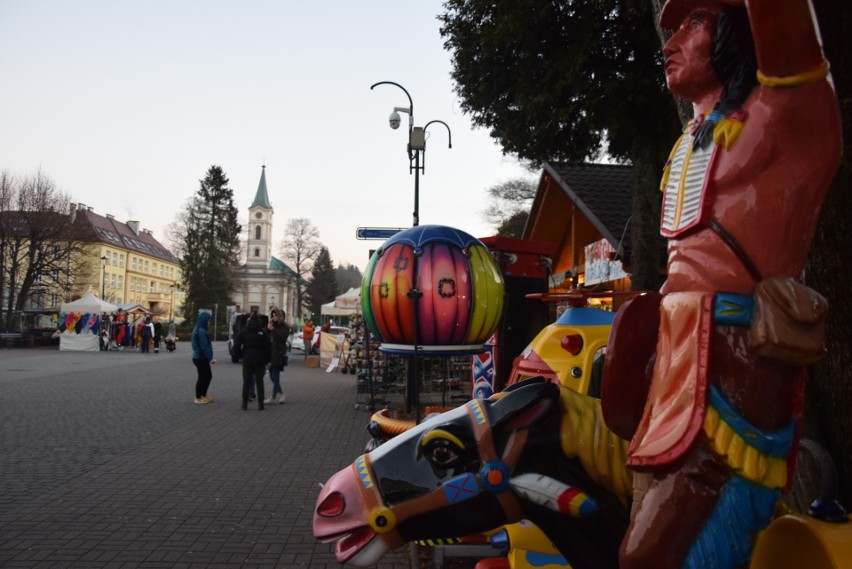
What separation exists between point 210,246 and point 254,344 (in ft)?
157

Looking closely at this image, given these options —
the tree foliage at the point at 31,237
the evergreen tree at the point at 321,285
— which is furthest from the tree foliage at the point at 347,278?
the tree foliage at the point at 31,237

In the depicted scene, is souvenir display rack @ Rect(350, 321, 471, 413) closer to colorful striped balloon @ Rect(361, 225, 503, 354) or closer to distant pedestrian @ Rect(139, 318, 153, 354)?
colorful striped balloon @ Rect(361, 225, 503, 354)

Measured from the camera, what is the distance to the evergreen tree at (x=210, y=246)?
5331 centimetres

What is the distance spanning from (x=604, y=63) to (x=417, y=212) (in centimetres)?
530

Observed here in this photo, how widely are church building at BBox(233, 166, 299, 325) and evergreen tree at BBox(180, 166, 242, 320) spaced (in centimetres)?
2823

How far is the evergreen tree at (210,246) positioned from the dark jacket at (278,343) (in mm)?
42431

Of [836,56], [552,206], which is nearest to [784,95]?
[836,56]

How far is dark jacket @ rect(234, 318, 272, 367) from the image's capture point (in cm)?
1112

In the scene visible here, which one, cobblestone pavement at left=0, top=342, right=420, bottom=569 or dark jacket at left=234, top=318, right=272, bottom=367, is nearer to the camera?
cobblestone pavement at left=0, top=342, right=420, bottom=569

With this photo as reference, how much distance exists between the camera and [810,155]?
1218 mm

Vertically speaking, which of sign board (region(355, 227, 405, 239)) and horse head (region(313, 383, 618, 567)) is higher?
sign board (region(355, 227, 405, 239))

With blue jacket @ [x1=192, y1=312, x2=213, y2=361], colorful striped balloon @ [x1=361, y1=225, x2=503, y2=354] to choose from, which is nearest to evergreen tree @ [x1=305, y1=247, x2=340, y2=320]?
blue jacket @ [x1=192, y1=312, x2=213, y2=361]

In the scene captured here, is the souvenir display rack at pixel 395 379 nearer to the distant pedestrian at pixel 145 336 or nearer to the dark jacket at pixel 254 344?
→ the dark jacket at pixel 254 344

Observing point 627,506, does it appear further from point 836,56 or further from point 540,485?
point 836,56
